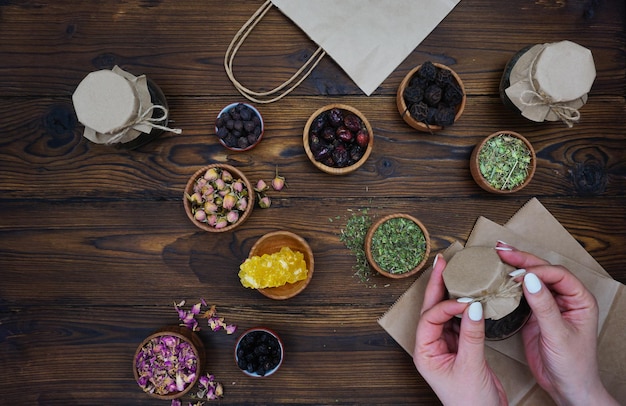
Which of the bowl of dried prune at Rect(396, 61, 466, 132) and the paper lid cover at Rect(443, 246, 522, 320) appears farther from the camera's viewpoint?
the bowl of dried prune at Rect(396, 61, 466, 132)

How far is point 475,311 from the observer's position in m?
1.06

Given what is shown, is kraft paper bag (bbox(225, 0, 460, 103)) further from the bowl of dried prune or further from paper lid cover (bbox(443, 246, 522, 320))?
paper lid cover (bbox(443, 246, 522, 320))

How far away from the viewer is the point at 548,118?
1.26 m

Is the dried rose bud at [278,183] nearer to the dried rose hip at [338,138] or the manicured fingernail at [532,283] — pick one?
the dried rose hip at [338,138]

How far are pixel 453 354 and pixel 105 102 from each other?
43.8 inches

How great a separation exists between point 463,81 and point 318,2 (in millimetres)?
504

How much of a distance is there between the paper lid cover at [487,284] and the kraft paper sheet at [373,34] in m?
0.60

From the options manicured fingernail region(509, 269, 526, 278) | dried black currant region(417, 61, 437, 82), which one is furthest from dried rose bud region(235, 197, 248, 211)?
manicured fingernail region(509, 269, 526, 278)

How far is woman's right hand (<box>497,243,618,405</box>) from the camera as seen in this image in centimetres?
Answer: 108

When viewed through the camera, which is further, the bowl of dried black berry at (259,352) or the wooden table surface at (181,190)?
the wooden table surface at (181,190)

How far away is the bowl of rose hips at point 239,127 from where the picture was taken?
1270mm

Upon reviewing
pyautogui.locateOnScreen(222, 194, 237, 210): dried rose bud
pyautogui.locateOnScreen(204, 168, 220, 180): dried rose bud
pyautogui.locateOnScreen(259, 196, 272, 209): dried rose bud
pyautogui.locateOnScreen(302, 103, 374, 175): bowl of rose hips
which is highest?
pyautogui.locateOnScreen(302, 103, 374, 175): bowl of rose hips

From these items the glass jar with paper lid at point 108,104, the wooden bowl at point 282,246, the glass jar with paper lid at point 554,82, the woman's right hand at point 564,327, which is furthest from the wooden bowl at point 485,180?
the glass jar with paper lid at point 108,104

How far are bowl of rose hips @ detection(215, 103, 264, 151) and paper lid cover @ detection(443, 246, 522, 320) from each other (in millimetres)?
655
